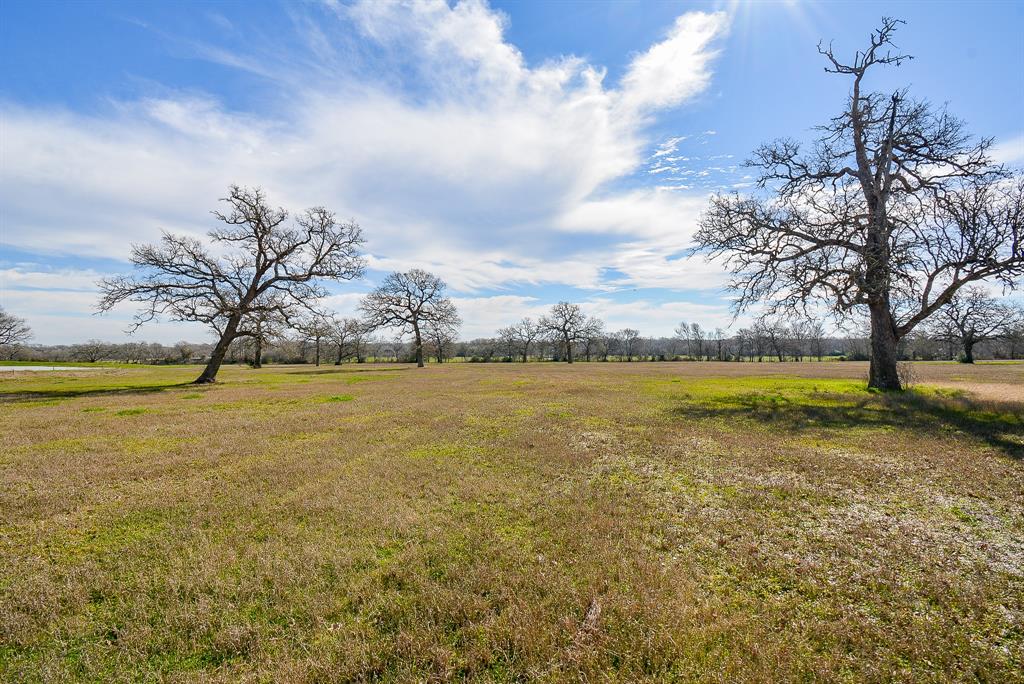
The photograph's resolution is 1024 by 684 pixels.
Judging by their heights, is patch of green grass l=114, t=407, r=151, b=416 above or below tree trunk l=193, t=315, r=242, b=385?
below

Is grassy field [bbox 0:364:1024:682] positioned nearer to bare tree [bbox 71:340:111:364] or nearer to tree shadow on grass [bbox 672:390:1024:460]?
tree shadow on grass [bbox 672:390:1024:460]

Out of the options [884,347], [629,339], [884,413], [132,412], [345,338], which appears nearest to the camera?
[884,413]

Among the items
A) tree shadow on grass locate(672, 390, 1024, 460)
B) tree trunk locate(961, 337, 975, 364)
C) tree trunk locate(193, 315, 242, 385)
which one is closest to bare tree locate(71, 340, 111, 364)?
tree trunk locate(193, 315, 242, 385)

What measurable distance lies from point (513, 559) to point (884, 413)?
1616 cm

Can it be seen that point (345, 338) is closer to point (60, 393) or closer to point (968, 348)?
point (60, 393)

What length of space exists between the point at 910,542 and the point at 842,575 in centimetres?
161

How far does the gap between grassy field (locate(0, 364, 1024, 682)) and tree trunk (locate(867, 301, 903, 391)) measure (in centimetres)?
1141

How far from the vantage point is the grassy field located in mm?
3227

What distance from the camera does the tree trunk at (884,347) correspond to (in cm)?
1989

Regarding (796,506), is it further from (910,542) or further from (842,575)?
(842,575)

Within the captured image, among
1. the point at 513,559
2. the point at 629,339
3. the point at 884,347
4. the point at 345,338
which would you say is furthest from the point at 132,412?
the point at 629,339

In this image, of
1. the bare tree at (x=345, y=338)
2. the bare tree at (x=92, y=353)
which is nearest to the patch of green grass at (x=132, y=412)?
the bare tree at (x=345, y=338)

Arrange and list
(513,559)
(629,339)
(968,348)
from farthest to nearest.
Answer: (629,339) < (968,348) < (513,559)

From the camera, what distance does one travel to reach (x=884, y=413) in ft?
46.5
